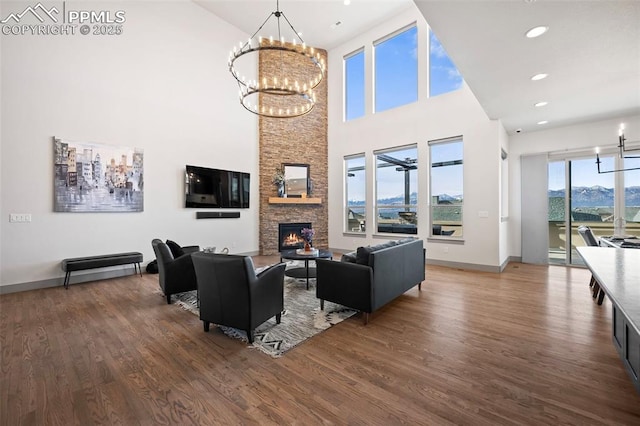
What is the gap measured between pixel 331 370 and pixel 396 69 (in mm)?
7499

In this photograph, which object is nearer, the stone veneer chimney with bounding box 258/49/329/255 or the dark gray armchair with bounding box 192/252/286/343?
the dark gray armchair with bounding box 192/252/286/343

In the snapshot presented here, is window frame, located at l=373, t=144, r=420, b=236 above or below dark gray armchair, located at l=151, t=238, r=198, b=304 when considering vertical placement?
above

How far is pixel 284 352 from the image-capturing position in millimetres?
2570

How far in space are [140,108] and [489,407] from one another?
22.9ft

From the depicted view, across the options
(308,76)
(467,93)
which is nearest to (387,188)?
(467,93)

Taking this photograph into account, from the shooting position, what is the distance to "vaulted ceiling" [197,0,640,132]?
2.48 m

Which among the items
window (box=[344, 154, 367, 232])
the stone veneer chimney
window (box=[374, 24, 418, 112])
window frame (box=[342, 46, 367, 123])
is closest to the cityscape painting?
the stone veneer chimney

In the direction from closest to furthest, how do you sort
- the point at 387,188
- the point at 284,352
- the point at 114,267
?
the point at 284,352 → the point at 114,267 → the point at 387,188

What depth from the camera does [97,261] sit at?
480 centimetres

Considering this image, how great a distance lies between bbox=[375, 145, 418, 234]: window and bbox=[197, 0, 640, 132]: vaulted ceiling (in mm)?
2209

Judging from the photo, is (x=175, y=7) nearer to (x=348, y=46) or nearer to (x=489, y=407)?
(x=348, y=46)

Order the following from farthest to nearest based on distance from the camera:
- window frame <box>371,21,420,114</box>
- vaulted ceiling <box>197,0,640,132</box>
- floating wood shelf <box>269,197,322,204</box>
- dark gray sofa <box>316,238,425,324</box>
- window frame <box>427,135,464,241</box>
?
floating wood shelf <box>269,197,322,204</box> < window frame <box>371,21,420,114</box> < window frame <box>427,135,464,241</box> < dark gray sofa <box>316,238,425,324</box> < vaulted ceiling <box>197,0,640,132</box>

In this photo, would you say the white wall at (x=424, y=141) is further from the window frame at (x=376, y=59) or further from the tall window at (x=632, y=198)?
the tall window at (x=632, y=198)

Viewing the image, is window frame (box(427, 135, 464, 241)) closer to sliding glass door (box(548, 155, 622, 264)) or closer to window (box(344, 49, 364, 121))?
sliding glass door (box(548, 155, 622, 264))
